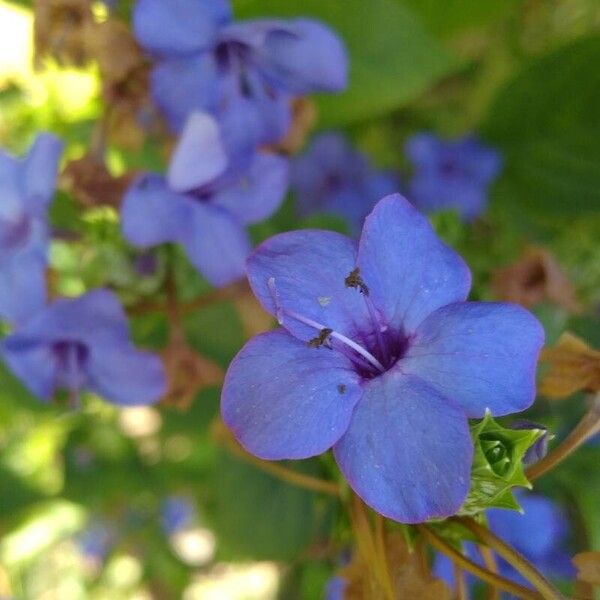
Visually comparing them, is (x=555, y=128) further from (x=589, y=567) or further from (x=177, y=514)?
(x=177, y=514)

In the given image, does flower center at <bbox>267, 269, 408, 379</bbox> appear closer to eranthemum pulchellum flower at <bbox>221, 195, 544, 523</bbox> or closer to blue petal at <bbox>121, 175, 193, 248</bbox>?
eranthemum pulchellum flower at <bbox>221, 195, 544, 523</bbox>

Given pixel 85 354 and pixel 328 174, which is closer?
pixel 85 354

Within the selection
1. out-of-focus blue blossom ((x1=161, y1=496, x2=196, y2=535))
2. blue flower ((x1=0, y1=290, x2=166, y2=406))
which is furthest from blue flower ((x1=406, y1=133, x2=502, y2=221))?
out-of-focus blue blossom ((x1=161, y1=496, x2=196, y2=535))

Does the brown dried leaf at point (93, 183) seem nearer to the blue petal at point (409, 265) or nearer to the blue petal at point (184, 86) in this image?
the blue petal at point (184, 86)

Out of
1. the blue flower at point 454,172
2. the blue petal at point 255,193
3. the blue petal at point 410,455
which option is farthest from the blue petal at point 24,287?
the blue flower at point 454,172

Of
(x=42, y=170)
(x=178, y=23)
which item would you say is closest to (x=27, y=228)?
(x=42, y=170)

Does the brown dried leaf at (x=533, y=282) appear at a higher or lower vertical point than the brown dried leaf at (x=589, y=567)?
higher
